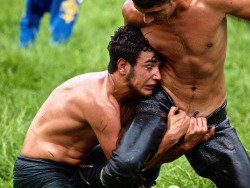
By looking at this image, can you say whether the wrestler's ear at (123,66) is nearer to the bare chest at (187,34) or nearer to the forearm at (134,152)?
the bare chest at (187,34)

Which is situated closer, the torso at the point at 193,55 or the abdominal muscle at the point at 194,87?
the torso at the point at 193,55

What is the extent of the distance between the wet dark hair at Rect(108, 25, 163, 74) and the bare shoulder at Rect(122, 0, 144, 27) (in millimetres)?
36

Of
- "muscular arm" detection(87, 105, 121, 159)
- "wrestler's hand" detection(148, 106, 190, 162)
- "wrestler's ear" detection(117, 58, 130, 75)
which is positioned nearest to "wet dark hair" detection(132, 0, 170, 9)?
"wrestler's ear" detection(117, 58, 130, 75)

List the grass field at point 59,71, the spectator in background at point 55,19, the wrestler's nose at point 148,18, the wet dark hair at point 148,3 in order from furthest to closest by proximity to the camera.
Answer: the spectator in background at point 55,19 → the grass field at point 59,71 → the wrestler's nose at point 148,18 → the wet dark hair at point 148,3

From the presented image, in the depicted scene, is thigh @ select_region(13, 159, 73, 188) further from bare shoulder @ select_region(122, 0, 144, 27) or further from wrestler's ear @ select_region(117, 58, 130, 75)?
bare shoulder @ select_region(122, 0, 144, 27)

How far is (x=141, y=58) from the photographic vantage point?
3043mm

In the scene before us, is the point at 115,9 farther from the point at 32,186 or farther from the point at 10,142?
the point at 32,186

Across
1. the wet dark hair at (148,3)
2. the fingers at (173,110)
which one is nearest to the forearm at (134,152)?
the fingers at (173,110)

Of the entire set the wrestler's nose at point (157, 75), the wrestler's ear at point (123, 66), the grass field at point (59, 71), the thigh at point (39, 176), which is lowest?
the grass field at point (59, 71)

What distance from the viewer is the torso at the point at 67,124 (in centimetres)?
304

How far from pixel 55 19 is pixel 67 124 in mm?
3589

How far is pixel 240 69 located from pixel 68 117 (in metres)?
3.39

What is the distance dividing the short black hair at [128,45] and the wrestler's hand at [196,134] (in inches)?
21.7

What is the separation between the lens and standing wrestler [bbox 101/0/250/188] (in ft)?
9.45
